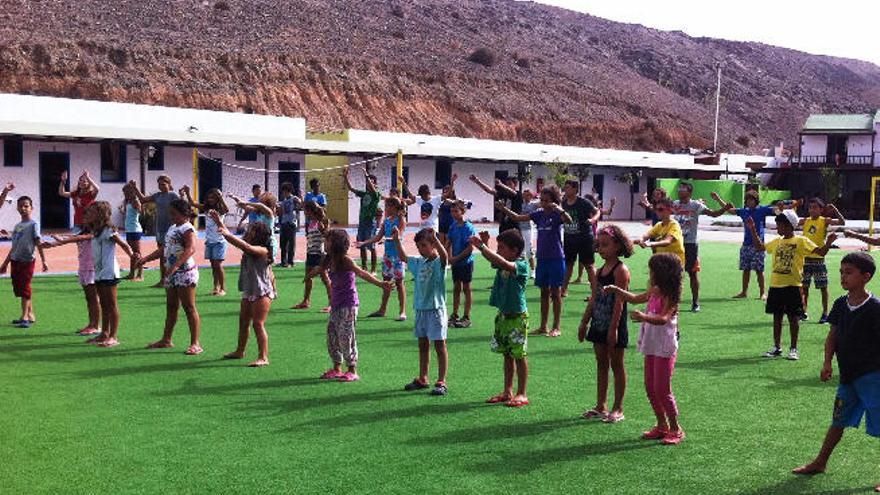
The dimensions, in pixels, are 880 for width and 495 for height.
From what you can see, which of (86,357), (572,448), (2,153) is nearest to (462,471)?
(572,448)

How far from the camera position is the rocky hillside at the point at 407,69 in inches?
2140

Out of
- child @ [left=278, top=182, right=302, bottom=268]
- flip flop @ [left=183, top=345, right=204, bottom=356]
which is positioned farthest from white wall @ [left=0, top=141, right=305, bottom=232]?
flip flop @ [left=183, top=345, right=204, bottom=356]

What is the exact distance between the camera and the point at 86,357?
927 centimetres

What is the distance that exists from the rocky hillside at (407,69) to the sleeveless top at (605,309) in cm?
4832

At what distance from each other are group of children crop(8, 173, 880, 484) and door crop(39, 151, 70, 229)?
595 inches

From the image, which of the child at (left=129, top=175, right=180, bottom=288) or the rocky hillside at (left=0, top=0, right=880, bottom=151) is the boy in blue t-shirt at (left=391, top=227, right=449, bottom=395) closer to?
the child at (left=129, top=175, right=180, bottom=288)

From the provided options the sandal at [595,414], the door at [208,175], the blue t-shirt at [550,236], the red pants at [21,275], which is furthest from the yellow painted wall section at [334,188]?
the sandal at [595,414]

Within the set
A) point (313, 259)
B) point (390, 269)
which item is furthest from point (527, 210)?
point (313, 259)

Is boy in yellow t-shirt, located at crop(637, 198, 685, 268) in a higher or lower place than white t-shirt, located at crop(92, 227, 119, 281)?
higher

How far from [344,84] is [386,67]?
616 cm

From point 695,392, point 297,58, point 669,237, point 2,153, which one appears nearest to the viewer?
point 695,392

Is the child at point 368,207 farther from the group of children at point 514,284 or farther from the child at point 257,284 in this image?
the child at point 257,284

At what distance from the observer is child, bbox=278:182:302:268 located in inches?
733

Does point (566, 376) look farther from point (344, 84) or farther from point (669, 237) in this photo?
point (344, 84)
